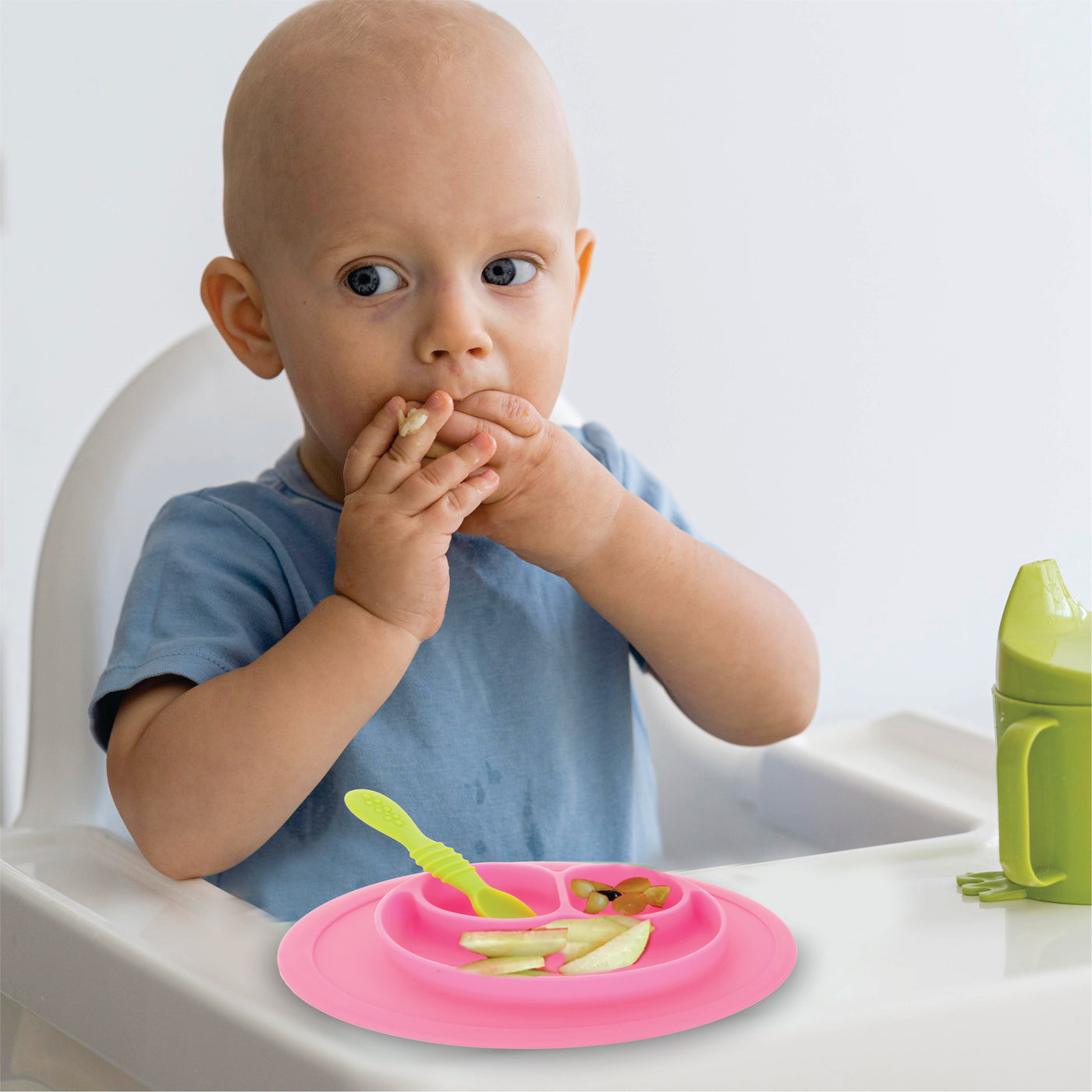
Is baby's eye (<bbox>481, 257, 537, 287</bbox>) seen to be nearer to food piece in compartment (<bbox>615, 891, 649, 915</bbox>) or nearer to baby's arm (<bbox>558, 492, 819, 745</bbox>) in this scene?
baby's arm (<bbox>558, 492, 819, 745</bbox>)

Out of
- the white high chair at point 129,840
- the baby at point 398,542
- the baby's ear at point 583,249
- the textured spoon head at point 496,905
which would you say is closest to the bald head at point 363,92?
the baby at point 398,542

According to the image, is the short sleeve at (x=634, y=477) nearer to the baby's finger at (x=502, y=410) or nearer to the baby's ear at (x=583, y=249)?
the baby's ear at (x=583, y=249)

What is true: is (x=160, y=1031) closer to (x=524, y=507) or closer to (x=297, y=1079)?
(x=297, y=1079)

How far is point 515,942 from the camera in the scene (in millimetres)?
389

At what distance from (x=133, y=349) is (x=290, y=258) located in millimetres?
546

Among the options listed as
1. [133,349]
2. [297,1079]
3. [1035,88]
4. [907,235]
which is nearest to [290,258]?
[297,1079]

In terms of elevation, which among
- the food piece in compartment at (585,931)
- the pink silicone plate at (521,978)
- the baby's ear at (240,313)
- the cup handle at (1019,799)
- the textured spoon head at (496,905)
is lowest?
the textured spoon head at (496,905)

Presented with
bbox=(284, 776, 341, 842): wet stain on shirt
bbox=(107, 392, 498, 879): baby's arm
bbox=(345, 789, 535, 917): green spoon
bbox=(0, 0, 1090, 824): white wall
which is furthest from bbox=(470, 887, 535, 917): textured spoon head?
bbox=(0, 0, 1090, 824): white wall

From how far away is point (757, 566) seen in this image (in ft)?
4.79

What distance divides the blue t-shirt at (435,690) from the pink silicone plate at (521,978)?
0.19m

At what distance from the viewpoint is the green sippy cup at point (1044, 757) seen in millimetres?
423

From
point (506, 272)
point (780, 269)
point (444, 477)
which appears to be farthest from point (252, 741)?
point (780, 269)

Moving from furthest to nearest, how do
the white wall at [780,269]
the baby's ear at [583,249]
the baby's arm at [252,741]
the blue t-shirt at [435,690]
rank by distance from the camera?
the white wall at [780,269] < the baby's ear at [583,249] < the blue t-shirt at [435,690] < the baby's arm at [252,741]

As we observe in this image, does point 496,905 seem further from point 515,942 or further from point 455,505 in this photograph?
point 455,505
